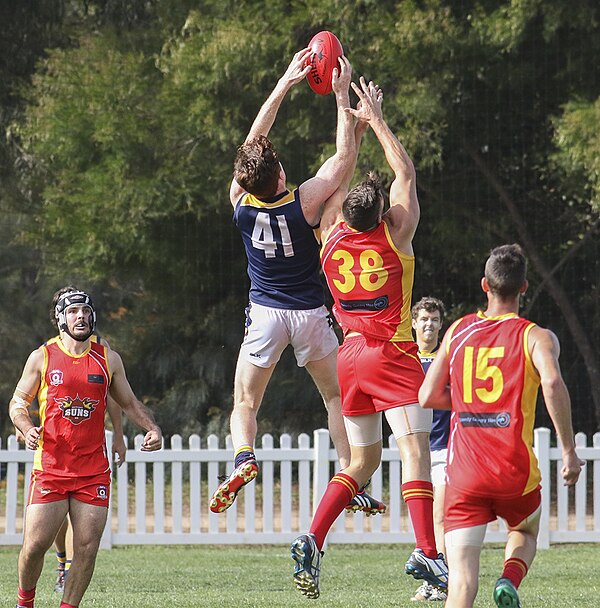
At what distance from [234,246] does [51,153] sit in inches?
123

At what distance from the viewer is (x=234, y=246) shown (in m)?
19.0

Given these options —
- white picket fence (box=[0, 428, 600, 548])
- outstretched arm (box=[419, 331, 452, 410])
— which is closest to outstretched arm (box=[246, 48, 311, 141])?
outstretched arm (box=[419, 331, 452, 410])

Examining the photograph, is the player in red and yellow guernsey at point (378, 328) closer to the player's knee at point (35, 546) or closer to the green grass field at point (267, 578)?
the player's knee at point (35, 546)

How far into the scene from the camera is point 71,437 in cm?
677

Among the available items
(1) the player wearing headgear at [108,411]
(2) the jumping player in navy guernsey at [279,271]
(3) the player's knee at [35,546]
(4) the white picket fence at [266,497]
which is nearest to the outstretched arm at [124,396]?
(1) the player wearing headgear at [108,411]

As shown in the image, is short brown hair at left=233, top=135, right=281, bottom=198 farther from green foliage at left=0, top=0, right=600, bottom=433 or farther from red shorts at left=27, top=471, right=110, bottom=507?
green foliage at left=0, top=0, right=600, bottom=433

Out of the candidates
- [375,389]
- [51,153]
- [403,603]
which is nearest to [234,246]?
[51,153]

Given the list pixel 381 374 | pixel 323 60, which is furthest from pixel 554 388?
pixel 323 60

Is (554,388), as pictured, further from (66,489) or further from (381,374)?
(66,489)

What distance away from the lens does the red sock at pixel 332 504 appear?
21.2ft

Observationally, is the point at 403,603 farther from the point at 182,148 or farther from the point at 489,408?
the point at 182,148

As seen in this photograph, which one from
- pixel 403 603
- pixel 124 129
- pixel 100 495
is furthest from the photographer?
pixel 124 129

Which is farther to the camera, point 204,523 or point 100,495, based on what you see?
point 204,523

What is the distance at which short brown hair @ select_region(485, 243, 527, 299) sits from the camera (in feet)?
16.4
